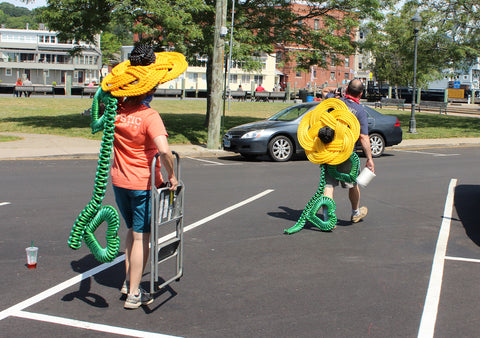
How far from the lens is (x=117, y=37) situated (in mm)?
21406

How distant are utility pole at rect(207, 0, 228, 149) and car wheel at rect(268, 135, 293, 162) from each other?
2.73m

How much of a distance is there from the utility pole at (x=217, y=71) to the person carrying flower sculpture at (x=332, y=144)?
9634mm

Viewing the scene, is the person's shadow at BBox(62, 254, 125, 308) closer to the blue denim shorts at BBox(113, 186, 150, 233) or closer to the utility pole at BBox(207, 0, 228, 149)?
the blue denim shorts at BBox(113, 186, 150, 233)

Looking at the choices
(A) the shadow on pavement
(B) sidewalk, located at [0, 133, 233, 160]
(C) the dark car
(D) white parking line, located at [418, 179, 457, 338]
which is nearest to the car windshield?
(C) the dark car

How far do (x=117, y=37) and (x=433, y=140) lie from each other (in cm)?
1198

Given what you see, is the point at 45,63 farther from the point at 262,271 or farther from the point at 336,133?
the point at 262,271

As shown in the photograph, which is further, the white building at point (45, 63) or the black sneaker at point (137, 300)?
the white building at point (45, 63)

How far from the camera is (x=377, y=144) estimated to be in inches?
666

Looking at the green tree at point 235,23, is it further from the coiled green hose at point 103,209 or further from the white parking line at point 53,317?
the coiled green hose at point 103,209

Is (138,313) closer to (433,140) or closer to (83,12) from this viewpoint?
(83,12)

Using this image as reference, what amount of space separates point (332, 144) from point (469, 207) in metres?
3.44

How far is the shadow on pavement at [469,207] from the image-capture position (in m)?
7.90

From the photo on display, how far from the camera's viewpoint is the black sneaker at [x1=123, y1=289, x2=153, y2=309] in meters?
4.81

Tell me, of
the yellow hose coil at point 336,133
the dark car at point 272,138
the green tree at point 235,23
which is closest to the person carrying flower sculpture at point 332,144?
the yellow hose coil at point 336,133
